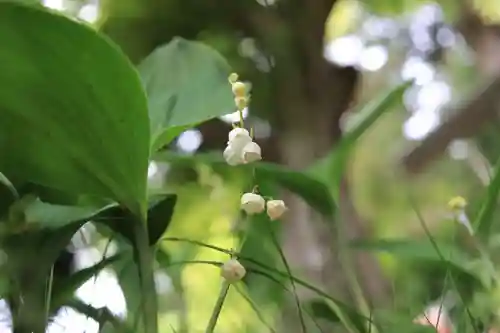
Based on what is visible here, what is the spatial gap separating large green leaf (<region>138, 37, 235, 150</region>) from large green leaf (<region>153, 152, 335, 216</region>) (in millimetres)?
28

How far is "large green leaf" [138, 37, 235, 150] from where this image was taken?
237mm

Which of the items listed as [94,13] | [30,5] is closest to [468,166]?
[94,13]

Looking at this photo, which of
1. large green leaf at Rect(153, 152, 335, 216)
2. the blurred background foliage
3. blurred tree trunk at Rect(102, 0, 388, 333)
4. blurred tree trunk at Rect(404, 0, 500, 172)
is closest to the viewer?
large green leaf at Rect(153, 152, 335, 216)

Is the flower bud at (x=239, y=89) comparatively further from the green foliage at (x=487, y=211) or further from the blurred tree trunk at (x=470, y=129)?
the blurred tree trunk at (x=470, y=129)

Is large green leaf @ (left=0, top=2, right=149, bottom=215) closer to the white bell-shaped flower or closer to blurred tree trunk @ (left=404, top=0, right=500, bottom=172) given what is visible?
the white bell-shaped flower

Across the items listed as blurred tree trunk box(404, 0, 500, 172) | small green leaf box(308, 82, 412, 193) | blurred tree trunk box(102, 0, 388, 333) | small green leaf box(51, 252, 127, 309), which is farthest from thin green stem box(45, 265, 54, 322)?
blurred tree trunk box(404, 0, 500, 172)

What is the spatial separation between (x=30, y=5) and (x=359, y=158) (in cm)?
64

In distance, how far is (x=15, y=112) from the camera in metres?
0.18

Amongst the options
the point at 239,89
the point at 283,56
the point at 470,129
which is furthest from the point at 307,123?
the point at 239,89

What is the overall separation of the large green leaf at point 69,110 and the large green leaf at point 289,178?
0.24ft

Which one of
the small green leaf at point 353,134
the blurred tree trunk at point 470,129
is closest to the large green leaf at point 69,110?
the small green leaf at point 353,134

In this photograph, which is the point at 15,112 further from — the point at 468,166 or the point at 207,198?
the point at 468,166

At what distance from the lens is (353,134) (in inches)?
11.8

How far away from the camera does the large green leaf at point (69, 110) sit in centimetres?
17
